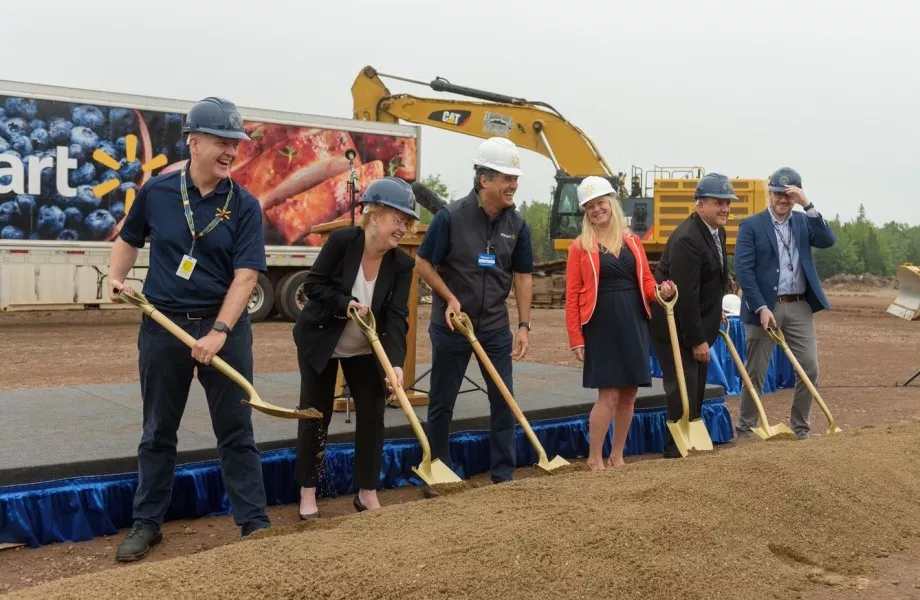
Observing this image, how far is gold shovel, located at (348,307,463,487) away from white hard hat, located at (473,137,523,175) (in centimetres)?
100

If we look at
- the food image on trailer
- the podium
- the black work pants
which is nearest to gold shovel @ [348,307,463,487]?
the black work pants

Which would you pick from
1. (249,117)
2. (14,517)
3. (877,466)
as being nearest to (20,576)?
(14,517)

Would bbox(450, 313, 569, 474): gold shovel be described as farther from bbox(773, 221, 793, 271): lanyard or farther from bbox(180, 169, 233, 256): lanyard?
bbox(773, 221, 793, 271): lanyard

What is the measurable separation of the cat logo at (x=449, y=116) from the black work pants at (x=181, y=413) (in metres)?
13.8

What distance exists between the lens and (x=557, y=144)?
58.5ft

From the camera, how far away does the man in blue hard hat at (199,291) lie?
3.37 metres

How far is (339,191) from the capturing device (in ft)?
49.8

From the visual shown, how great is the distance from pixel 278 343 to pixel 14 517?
28.0ft

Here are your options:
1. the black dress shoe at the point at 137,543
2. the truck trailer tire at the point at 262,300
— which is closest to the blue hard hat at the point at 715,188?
the black dress shoe at the point at 137,543

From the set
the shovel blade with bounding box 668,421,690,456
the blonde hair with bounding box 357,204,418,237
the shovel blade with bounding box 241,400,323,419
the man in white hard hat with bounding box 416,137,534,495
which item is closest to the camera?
→ the shovel blade with bounding box 241,400,323,419

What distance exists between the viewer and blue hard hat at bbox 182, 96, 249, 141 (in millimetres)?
3314

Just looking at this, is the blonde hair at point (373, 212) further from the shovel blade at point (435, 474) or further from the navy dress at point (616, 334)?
the navy dress at point (616, 334)

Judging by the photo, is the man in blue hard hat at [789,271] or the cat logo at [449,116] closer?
the man in blue hard hat at [789,271]

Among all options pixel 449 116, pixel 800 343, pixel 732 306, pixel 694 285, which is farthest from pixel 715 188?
pixel 449 116
